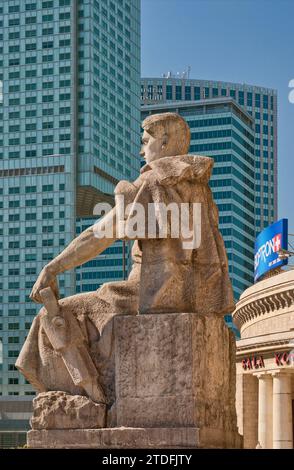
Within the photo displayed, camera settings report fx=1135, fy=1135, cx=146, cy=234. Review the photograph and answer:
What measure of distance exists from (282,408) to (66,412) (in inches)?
2071

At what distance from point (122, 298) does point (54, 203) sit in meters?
148

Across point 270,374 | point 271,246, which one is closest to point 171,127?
point 270,374

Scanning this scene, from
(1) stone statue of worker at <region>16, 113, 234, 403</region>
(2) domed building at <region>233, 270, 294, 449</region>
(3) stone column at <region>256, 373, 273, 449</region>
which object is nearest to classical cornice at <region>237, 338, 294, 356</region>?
(2) domed building at <region>233, 270, 294, 449</region>

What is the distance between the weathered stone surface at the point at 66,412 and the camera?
50.4 feet

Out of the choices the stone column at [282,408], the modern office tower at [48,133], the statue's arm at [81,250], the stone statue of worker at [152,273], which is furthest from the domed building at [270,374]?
the modern office tower at [48,133]

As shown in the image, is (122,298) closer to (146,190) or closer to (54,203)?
(146,190)

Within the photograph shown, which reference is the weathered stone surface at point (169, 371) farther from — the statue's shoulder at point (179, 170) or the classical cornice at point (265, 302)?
the classical cornice at point (265, 302)

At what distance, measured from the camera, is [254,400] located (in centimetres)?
7294

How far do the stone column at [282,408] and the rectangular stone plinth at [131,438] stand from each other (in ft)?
167

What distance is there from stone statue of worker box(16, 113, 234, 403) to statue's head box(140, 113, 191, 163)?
1 centimetres

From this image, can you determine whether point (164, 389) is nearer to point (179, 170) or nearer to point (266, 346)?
point (179, 170)

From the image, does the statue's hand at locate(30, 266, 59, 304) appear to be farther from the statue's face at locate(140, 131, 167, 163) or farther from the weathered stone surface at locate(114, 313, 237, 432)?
the statue's face at locate(140, 131, 167, 163)

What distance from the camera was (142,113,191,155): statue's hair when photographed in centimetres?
1608

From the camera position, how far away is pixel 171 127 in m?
16.1
